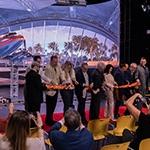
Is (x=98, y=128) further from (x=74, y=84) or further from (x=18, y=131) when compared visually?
(x=18, y=131)

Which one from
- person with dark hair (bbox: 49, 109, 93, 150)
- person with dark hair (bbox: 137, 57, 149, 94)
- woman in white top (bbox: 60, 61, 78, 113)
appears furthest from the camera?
person with dark hair (bbox: 137, 57, 149, 94)

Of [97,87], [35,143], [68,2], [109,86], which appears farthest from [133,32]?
[35,143]

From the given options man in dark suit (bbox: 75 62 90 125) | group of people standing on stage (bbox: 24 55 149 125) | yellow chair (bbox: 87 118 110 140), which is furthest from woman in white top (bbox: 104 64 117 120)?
yellow chair (bbox: 87 118 110 140)

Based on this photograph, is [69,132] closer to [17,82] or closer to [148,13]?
[17,82]

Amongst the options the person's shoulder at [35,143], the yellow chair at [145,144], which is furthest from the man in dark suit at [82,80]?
the person's shoulder at [35,143]

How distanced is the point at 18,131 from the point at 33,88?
399cm

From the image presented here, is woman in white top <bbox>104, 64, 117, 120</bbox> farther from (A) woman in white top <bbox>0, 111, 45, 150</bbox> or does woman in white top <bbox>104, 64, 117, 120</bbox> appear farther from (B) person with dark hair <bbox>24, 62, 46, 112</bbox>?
(A) woman in white top <bbox>0, 111, 45, 150</bbox>

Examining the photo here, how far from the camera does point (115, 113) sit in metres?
8.99

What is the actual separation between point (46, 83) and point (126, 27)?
19.9 feet

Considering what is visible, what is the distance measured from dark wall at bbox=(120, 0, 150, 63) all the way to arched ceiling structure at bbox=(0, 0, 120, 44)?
49 cm

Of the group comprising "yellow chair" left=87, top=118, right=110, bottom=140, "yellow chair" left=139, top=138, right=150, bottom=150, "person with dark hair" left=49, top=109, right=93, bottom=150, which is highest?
"person with dark hair" left=49, top=109, right=93, bottom=150

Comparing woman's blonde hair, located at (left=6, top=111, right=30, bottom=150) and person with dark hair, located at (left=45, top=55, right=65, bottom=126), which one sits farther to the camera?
person with dark hair, located at (left=45, top=55, right=65, bottom=126)

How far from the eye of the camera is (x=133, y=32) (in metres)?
13.1

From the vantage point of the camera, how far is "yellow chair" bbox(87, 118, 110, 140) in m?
5.41
